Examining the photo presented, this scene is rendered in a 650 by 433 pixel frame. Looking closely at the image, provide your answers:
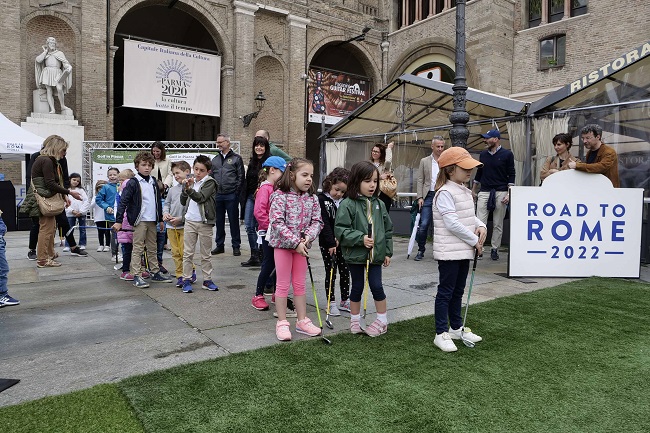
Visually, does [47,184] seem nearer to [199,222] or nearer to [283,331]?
[199,222]

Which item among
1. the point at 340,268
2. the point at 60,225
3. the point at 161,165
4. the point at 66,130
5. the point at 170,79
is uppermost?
the point at 170,79

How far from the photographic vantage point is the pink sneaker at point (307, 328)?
405 centimetres

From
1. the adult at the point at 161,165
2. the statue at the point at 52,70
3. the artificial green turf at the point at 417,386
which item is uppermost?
the statue at the point at 52,70

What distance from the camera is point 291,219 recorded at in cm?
406

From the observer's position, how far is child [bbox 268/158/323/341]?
13.1ft

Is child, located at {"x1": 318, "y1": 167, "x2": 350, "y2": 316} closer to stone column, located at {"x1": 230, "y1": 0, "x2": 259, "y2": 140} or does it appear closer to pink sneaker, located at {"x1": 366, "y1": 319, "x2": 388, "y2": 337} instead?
pink sneaker, located at {"x1": 366, "y1": 319, "x2": 388, "y2": 337}

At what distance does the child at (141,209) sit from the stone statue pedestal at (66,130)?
42.2ft

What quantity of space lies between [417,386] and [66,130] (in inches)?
709

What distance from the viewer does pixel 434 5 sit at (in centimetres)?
2331

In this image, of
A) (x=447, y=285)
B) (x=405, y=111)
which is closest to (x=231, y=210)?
(x=447, y=285)

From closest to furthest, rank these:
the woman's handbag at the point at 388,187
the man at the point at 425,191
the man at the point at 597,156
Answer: the woman's handbag at the point at 388,187 < the man at the point at 597,156 < the man at the point at 425,191

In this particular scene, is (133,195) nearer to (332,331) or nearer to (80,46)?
(332,331)

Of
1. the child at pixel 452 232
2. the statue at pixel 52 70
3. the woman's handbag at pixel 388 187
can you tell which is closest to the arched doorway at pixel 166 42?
the statue at pixel 52 70

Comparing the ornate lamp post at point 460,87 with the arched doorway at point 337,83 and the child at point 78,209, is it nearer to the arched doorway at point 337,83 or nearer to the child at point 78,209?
the child at point 78,209
